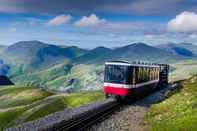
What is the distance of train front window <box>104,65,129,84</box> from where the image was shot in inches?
1875

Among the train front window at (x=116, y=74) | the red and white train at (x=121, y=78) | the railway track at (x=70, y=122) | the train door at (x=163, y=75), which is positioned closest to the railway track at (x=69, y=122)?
the railway track at (x=70, y=122)

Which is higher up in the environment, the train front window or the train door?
the train front window

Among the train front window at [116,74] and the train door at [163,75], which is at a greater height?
the train front window at [116,74]

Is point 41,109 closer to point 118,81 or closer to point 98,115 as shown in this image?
point 118,81

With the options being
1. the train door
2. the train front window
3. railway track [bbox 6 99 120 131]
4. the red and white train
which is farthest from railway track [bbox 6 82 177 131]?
the train door

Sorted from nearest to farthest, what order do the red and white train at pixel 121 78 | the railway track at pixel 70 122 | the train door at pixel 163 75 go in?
the railway track at pixel 70 122 < the red and white train at pixel 121 78 < the train door at pixel 163 75

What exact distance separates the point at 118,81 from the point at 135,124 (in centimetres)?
1612

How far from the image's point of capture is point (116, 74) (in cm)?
4831

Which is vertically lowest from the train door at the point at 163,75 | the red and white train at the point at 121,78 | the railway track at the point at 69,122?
the train door at the point at 163,75

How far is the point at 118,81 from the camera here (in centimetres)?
4806

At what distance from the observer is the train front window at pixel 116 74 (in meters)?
47.6

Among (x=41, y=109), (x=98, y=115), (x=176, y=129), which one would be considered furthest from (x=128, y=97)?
(x=41, y=109)

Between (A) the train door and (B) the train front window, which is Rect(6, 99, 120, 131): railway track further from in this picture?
(A) the train door

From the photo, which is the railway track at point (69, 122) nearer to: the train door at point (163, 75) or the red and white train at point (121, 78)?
the red and white train at point (121, 78)
